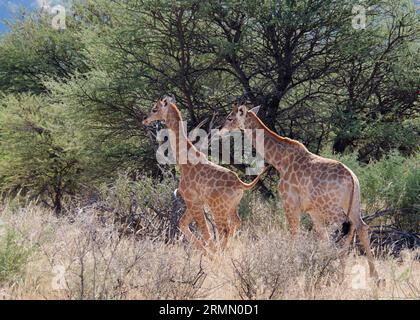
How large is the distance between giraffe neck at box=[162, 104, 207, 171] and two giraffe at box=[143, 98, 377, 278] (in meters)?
0.01

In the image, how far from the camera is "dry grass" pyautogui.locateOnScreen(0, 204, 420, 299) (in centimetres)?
583

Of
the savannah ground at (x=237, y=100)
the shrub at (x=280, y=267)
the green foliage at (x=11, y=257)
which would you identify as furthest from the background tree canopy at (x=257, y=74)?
the green foliage at (x=11, y=257)

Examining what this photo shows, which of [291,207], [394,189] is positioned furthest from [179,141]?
[394,189]

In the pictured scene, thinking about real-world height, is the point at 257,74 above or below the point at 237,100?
above

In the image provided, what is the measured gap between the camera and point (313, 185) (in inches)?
294

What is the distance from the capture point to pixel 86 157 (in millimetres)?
15070

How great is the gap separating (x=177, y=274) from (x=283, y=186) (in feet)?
7.31

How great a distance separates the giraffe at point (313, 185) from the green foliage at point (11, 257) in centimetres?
295

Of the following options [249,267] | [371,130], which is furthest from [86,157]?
[249,267]

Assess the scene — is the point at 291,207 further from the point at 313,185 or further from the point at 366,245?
the point at 366,245

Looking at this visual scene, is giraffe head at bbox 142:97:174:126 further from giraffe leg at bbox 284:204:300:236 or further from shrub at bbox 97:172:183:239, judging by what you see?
giraffe leg at bbox 284:204:300:236

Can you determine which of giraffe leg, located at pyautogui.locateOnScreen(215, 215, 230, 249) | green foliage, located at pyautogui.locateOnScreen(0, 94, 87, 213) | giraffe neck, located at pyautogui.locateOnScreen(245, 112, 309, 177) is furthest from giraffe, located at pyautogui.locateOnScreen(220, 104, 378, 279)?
green foliage, located at pyautogui.locateOnScreen(0, 94, 87, 213)

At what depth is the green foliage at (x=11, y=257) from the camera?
240 inches

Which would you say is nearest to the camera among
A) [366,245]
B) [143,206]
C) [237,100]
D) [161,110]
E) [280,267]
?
[280,267]
